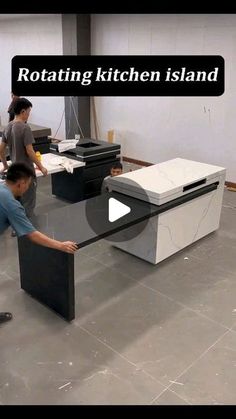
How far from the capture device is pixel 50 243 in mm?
2043

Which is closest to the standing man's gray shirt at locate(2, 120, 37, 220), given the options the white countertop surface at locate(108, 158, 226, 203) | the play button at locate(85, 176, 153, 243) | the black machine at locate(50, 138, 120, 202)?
the play button at locate(85, 176, 153, 243)

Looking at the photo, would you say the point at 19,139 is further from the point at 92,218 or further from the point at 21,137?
the point at 92,218

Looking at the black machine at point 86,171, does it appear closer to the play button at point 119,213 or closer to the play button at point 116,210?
the play button at point 119,213

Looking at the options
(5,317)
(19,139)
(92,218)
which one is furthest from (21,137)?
(5,317)

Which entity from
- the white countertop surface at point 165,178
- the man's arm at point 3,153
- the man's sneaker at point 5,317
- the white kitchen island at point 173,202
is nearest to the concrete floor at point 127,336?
the man's sneaker at point 5,317

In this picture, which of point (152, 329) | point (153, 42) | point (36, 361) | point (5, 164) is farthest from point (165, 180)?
point (153, 42)

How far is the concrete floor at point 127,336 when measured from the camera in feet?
6.25

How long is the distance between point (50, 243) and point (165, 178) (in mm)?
1454

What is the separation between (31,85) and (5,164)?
1327 millimetres

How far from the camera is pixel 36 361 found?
2084mm

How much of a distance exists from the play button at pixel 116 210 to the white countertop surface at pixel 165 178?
15 centimetres

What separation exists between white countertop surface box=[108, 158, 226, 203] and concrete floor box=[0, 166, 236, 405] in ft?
2.07

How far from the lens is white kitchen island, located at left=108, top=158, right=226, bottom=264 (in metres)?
2.92
